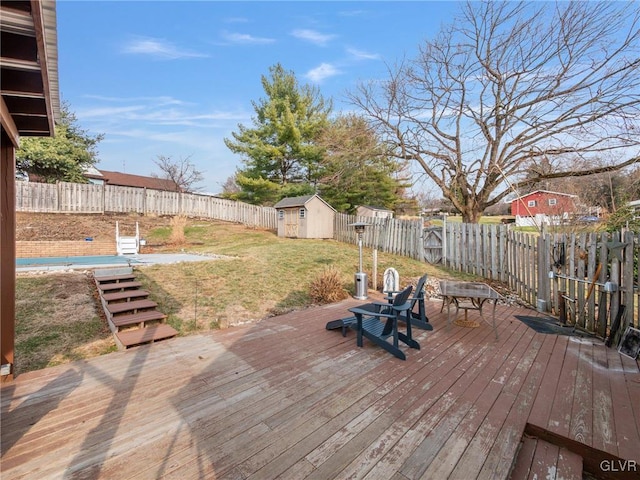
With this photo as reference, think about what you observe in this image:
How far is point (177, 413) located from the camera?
7.50ft

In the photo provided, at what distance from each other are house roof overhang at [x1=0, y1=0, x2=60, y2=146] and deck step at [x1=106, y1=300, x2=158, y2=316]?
2512 mm

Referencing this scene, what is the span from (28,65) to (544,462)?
14.1ft

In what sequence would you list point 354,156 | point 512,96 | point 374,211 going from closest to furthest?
point 512,96 < point 354,156 < point 374,211

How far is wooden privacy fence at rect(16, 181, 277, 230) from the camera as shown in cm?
1385

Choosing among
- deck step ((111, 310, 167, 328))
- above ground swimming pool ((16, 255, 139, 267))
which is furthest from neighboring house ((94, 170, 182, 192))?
deck step ((111, 310, 167, 328))

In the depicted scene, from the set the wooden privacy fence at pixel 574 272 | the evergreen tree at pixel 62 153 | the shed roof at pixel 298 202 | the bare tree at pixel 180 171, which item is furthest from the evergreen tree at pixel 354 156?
the evergreen tree at pixel 62 153

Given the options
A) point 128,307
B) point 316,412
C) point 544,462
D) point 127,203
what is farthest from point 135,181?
point 544,462

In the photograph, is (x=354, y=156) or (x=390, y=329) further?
(x=354, y=156)

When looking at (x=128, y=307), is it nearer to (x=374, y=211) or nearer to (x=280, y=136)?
(x=280, y=136)

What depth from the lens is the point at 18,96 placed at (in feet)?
7.66

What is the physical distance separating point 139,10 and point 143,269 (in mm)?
7145

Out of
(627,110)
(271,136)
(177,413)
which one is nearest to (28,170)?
(271,136)

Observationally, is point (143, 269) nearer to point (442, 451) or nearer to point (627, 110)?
point (442, 451)

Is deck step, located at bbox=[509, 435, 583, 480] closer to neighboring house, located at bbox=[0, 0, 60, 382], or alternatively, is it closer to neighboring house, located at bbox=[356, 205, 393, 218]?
neighboring house, located at bbox=[0, 0, 60, 382]
